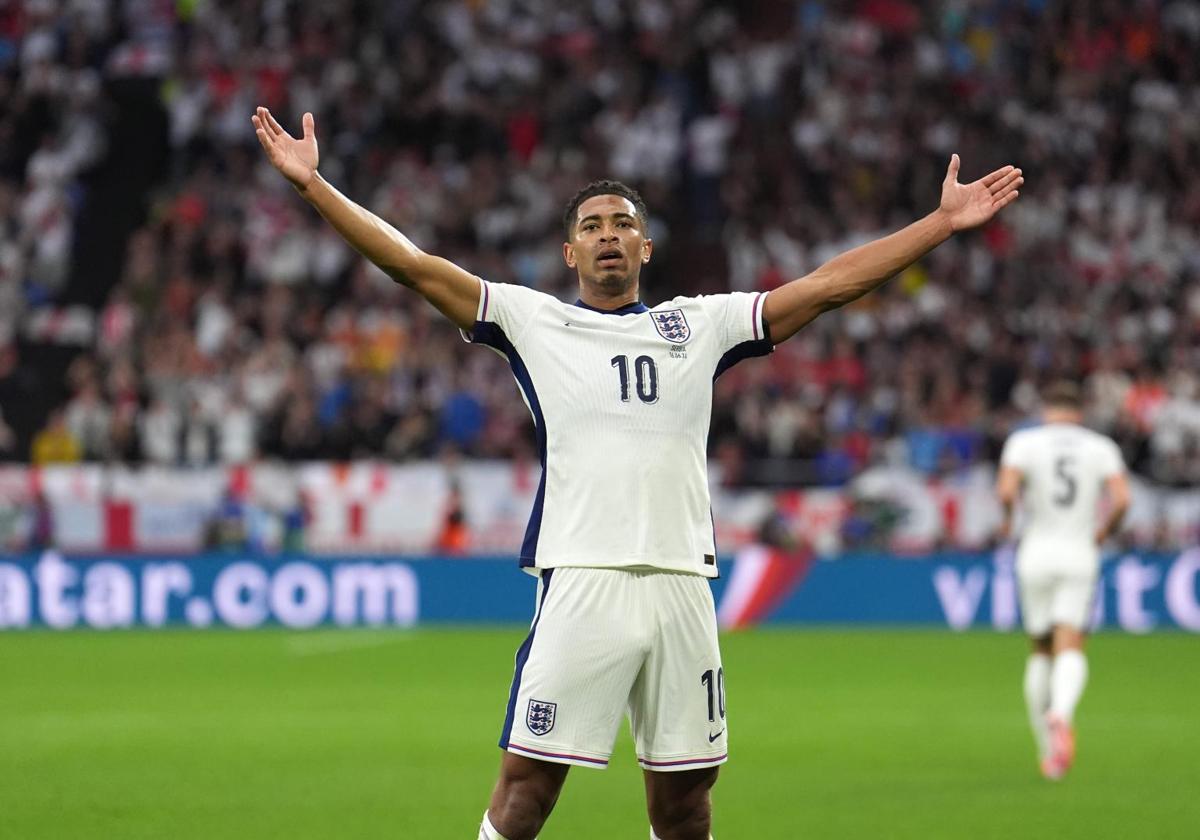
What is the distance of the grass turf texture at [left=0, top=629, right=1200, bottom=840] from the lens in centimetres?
849

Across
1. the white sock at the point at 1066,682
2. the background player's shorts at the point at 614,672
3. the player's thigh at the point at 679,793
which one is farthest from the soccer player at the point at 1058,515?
the background player's shorts at the point at 614,672

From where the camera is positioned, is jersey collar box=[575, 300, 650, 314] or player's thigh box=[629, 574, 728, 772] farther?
jersey collar box=[575, 300, 650, 314]

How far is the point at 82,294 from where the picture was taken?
2362 cm

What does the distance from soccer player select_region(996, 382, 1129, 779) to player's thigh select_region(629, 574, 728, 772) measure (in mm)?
5393

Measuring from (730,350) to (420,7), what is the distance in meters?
21.1

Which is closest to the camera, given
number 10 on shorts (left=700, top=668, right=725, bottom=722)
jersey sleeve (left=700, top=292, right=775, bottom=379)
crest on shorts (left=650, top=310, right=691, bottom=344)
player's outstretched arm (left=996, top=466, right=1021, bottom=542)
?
number 10 on shorts (left=700, top=668, right=725, bottom=722)

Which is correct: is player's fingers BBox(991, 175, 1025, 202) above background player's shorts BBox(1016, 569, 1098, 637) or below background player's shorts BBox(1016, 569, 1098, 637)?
above

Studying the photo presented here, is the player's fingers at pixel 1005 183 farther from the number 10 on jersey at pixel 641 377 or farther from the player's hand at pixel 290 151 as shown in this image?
the player's hand at pixel 290 151

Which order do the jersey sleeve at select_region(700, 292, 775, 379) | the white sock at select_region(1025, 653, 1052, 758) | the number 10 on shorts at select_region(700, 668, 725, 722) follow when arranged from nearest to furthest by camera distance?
1. the number 10 on shorts at select_region(700, 668, 725, 722)
2. the jersey sleeve at select_region(700, 292, 775, 379)
3. the white sock at select_region(1025, 653, 1052, 758)

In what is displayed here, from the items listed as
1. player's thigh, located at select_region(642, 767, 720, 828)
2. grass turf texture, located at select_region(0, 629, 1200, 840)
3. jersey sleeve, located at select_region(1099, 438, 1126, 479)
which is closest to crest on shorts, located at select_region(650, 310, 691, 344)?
player's thigh, located at select_region(642, 767, 720, 828)

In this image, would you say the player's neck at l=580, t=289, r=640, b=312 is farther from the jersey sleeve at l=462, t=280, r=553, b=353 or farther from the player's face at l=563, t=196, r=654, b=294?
the jersey sleeve at l=462, t=280, r=553, b=353

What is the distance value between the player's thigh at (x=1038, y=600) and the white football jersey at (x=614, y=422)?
5.40 meters

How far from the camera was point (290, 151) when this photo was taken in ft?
18.5

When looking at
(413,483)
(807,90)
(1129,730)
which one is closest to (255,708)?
(1129,730)
